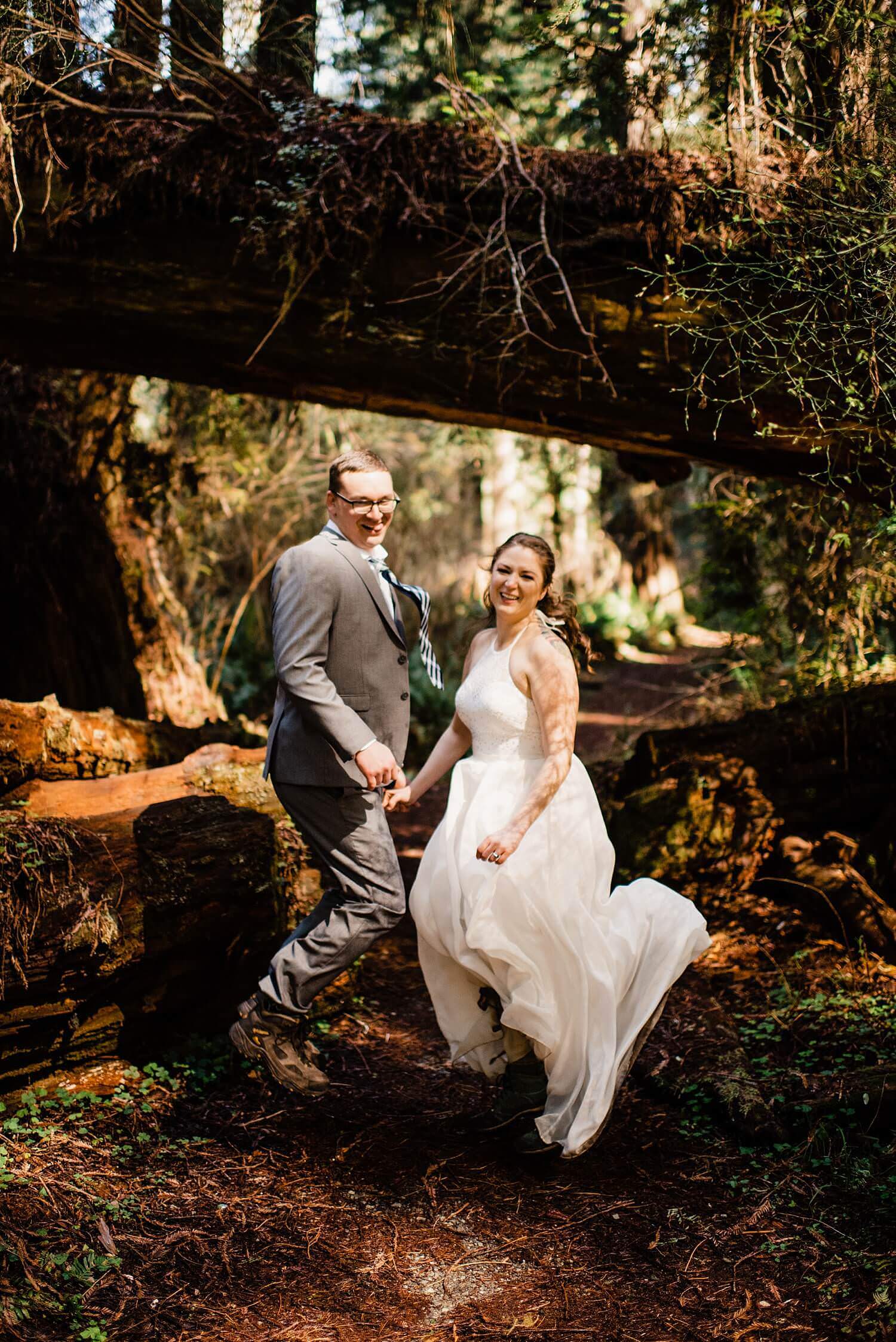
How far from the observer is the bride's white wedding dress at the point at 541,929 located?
3.72 meters

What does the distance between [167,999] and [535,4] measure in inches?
235

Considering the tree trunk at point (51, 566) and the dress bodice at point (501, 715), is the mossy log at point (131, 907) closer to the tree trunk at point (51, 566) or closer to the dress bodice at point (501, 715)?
the dress bodice at point (501, 715)

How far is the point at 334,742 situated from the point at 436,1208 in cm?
177

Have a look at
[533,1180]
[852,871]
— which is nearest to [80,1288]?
[533,1180]

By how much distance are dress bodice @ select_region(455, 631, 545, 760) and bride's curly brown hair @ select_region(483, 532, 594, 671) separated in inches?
12.3

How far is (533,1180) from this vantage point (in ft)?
12.1

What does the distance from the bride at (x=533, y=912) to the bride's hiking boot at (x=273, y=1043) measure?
0.63 m

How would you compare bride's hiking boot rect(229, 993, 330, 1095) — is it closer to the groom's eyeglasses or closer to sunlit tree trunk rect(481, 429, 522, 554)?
the groom's eyeglasses

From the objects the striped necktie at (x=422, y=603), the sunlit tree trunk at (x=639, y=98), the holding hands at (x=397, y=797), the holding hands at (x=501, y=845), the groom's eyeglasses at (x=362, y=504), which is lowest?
the holding hands at (x=501, y=845)

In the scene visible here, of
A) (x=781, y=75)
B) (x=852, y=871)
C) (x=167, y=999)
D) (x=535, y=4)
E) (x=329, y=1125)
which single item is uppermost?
(x=535, y=4)

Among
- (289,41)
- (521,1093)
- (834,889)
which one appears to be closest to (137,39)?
(289,41)

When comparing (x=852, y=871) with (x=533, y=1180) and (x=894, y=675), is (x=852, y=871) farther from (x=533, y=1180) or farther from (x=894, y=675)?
(x=533, y=1180)

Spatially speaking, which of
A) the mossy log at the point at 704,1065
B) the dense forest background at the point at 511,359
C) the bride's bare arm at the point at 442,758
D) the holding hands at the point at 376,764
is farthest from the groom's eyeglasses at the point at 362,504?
the mossy log at the point at 704,1065

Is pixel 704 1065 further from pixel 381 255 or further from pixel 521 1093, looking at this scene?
pixel 381 255
